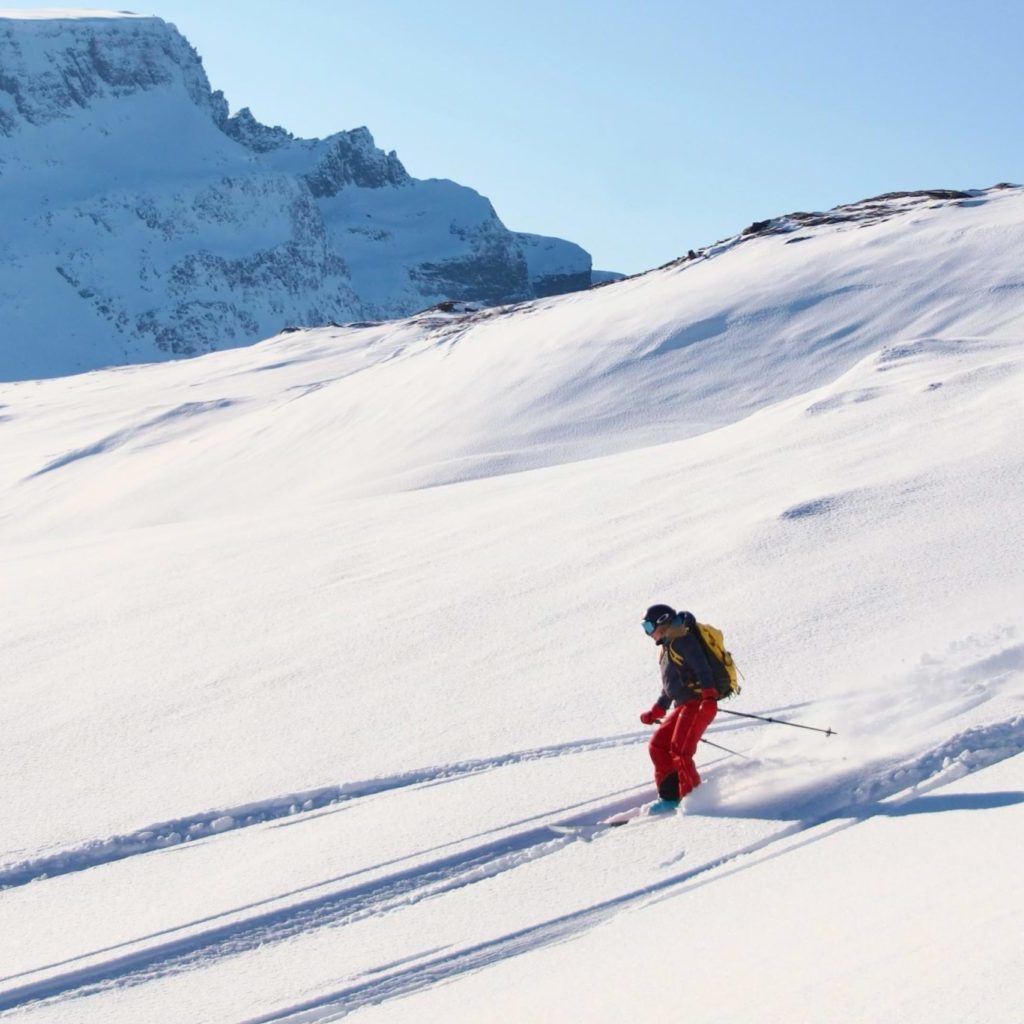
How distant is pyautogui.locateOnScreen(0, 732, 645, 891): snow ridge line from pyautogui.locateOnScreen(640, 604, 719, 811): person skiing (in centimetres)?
66

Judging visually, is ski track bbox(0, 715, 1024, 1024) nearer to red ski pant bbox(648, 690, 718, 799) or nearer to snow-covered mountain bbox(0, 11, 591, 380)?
red ski pant bbox(648, 690, 718, 799)

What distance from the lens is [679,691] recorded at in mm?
5684

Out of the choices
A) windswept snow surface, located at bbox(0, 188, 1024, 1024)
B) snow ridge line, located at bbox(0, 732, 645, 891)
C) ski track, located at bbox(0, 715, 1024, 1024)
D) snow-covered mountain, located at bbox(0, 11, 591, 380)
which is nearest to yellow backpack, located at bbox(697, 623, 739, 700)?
windswept snow surface, located at bbox(0, 188, 1024, 1024)

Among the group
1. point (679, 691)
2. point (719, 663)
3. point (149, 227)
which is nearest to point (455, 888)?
point (679, 691)

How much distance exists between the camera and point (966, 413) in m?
11.2

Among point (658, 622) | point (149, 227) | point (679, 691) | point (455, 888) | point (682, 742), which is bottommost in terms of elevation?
point (455, 888)

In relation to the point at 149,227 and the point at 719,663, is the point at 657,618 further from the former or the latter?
the point at 149,227

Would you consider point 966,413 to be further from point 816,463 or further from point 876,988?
point 876,988

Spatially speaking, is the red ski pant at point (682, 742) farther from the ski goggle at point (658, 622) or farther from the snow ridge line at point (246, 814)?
the snow ridge line at point (246, 814)

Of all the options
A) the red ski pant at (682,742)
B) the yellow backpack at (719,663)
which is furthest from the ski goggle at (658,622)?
the red ski pant at (682,742)

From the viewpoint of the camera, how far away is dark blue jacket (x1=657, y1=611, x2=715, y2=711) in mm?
5648

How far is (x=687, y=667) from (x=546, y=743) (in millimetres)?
1008

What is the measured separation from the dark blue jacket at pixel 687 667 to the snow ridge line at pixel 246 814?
0.72 m

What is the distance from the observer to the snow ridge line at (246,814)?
5648mm
